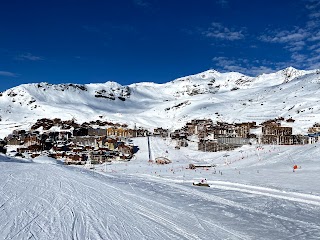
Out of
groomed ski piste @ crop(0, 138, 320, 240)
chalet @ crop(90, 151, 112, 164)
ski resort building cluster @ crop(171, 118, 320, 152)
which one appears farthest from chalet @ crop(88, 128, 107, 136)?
groomed ski piste @ crop(0, 138, 320, 240)

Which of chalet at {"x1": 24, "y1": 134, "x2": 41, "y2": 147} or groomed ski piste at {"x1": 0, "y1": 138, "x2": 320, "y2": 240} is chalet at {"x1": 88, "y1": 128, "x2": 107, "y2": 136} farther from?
groomed ski piste at {"x1": 0, "y1": 138, "x2": 320, "y2": 240}

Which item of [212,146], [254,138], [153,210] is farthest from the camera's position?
[254,138]

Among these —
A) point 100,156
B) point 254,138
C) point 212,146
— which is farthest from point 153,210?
point 254,138

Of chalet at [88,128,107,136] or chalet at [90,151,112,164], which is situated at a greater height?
chalet at [88,128,107,136]

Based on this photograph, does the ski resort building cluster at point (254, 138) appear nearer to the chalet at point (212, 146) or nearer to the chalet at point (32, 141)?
the chalet at point (212, 146)

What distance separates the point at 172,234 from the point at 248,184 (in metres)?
11.5

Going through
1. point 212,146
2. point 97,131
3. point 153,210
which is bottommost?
point 153,210

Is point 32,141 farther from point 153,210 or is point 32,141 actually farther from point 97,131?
point 153,210

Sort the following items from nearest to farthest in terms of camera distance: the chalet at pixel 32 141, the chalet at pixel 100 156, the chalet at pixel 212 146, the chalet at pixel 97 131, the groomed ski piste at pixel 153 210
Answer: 1. the groomed ski piste at pixel 153 210
2. the chalet at pixel 100 156
3. the chalet at pixel 212 146
4. the chalet at pixel 32 141
5. the chalet at pixel 97 131

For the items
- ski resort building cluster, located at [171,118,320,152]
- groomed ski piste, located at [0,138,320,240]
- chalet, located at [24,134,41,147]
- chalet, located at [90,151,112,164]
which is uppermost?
ski resort building cluster, located at [171,118,320,152]

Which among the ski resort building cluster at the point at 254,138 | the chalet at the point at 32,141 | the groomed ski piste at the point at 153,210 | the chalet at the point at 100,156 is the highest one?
the ski resort building cluster at the point at 254,138

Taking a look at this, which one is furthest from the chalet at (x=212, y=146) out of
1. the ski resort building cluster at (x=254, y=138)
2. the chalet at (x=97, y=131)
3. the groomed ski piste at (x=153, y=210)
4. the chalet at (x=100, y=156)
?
the chalet at (x=97, y=131)

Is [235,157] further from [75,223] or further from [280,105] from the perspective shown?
[280,105]

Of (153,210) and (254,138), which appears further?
(254,138)
